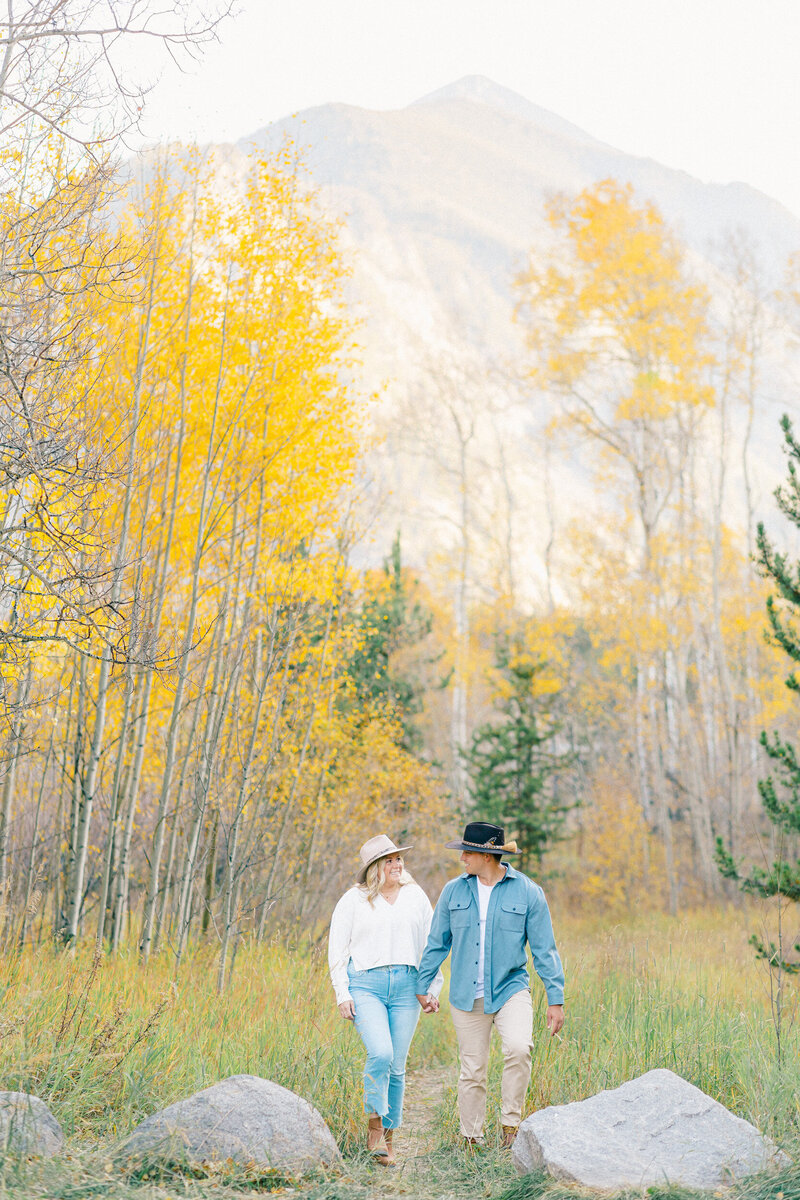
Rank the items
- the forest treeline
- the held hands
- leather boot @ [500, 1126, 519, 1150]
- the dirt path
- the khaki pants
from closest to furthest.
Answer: the held hands < the khaki pants < leather boot @ [500, 1126, 519, 1150] < the dirt path < the forest treeline

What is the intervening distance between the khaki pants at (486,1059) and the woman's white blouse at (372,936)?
0.89 feet

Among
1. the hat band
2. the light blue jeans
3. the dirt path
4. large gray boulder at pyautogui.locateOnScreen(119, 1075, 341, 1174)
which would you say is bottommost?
the dirt path

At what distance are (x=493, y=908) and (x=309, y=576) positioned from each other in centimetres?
538

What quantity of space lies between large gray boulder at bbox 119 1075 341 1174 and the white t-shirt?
3.27 ft

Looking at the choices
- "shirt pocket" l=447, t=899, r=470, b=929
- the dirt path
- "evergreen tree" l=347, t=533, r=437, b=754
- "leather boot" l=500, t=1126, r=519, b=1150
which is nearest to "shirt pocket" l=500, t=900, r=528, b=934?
"shirt pocket" l=447, t=899, r=470, b=929

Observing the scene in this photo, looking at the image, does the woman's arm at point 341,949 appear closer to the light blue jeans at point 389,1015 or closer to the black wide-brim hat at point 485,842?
the light blue jeans at point 389,1015

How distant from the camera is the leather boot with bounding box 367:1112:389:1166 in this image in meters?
5.01

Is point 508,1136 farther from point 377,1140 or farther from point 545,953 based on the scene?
point 545,953

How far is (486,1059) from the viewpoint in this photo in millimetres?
5125

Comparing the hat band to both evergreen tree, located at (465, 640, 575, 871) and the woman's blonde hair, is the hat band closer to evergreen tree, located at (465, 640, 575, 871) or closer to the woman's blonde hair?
the woman's blonde hair

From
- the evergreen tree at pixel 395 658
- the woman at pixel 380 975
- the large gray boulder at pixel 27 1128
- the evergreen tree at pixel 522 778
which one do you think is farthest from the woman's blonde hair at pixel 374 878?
the evergreen tree at pixel 522 778

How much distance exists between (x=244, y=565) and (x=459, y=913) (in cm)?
490

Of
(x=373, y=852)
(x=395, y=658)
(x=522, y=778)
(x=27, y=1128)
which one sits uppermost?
(x=395, y=658)

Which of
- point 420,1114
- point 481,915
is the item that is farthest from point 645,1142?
point 420,1114
